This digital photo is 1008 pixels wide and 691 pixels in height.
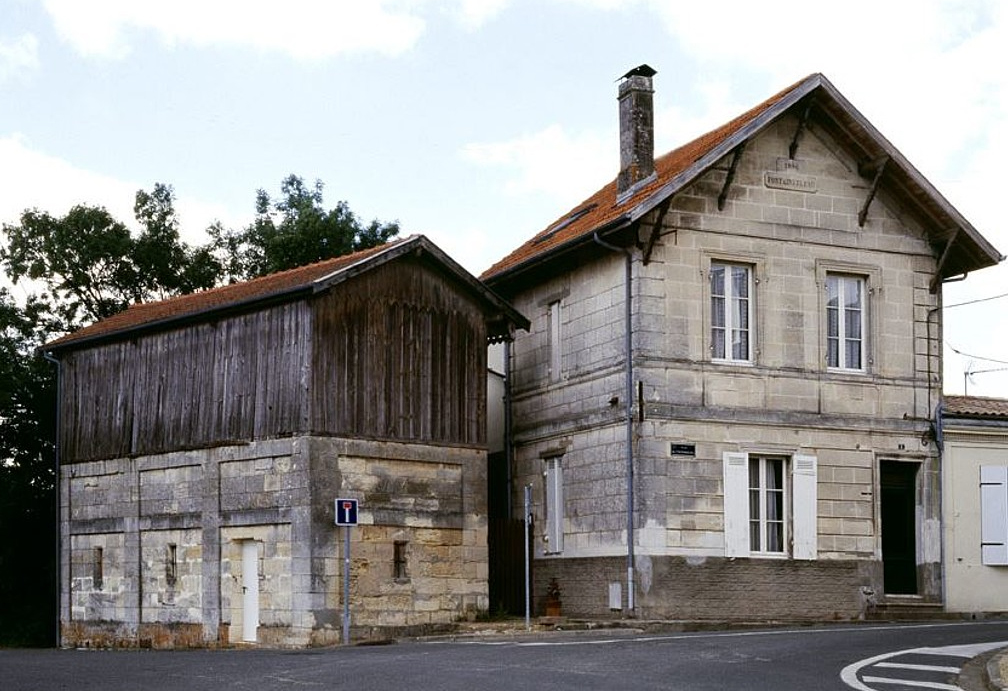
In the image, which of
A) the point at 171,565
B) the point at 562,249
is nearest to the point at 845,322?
the point at 562,249

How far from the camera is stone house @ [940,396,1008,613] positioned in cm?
2920

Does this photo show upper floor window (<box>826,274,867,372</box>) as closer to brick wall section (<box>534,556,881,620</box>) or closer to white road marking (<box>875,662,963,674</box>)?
brick wall section (<box>534,556,881,620</box>)

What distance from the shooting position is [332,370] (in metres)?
26.6

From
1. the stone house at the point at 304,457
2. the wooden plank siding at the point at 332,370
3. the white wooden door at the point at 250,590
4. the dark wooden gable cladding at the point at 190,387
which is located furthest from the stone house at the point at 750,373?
the white wooden door at the point at 250,590

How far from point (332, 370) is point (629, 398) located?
4981 mm

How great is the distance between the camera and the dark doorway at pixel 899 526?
95.4 ft

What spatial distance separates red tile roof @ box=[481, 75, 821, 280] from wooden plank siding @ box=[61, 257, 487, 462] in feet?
8.18

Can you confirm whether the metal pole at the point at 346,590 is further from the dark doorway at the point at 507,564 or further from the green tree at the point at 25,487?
the green tree at the point at 25,487

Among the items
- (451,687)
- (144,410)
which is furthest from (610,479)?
(451,687)

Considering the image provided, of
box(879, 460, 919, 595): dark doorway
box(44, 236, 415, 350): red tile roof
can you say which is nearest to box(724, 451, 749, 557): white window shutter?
box(879, 460, 919, 595): dark doorway

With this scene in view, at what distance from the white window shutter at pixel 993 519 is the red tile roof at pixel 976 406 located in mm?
1039

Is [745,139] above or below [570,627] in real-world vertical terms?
above

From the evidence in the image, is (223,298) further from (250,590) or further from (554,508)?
(554,508)

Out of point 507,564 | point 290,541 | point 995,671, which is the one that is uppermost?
point 290,541
